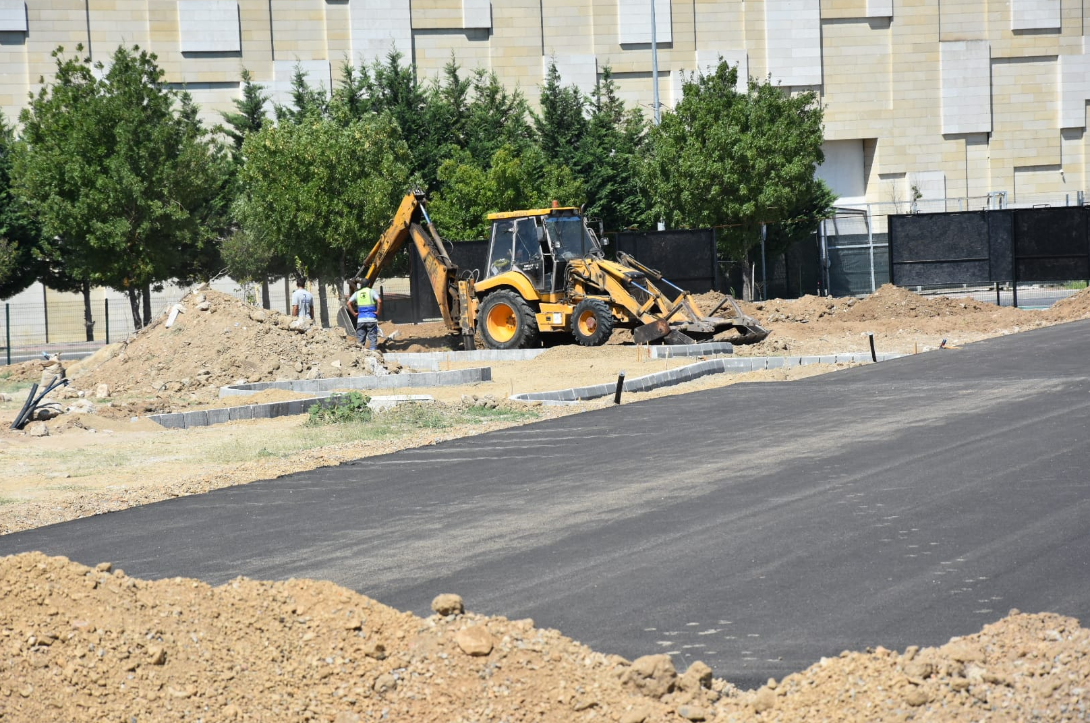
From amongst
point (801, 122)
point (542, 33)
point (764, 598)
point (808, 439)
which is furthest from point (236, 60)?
point (764, 598)

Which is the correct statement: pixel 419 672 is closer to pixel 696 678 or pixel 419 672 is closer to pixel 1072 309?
pixel 696 678

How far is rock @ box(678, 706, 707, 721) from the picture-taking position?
4.97 metres

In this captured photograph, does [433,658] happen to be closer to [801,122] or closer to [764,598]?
[764,598]

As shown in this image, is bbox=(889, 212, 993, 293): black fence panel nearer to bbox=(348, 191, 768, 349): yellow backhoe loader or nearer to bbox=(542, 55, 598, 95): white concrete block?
bbox=(348, 191, 768, 349): yellow backhoe loader

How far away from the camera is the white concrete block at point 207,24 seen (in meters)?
50.3

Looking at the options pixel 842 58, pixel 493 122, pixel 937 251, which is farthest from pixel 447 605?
pixel 842 58

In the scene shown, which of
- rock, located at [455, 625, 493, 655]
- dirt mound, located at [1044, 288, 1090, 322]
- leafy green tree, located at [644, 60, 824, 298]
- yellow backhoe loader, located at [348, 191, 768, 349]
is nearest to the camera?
rock, located at [455, 625, 493, 655]

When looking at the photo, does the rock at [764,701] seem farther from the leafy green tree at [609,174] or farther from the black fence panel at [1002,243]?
the leafy green tree at [609,174]

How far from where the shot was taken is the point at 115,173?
35.7 metres

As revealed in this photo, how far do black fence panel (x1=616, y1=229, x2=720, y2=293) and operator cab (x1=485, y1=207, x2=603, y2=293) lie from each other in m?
8.39

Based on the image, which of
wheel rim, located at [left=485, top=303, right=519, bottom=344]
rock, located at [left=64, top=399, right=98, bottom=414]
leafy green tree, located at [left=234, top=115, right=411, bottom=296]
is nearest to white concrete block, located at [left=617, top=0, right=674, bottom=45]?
leafy green tree, located at [left=234, top=115, right=411, bottom=296]

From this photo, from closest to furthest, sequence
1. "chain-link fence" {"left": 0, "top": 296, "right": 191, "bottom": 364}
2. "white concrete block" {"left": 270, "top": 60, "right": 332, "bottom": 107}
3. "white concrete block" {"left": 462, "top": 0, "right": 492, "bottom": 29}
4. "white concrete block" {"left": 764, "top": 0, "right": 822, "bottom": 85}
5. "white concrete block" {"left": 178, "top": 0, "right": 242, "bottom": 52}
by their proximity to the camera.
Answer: "chain-link fence" {"left": 0, "top": 296, "right": 191, "bottom": 364}, "white concrete block" {"left": 178, "top": 0, "right": 242, "bottom": 52}, "white concrete block" {"left": 270, "top": 60, "right": 332, "bottom": 107}, "white concrete block" {"left": 462, "top": 0, "right": 492, "bottom": 29}, "white concrete block" {"left": 764, "top": 0, "right": 822, "bottom": 85}

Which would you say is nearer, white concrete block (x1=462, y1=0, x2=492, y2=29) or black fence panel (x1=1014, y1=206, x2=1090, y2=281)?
black fence panel (x1=1014, y1=206, x2=1090, y2=281)

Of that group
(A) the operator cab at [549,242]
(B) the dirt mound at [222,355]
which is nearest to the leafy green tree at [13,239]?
(B) the dirt mound at [222,355]
